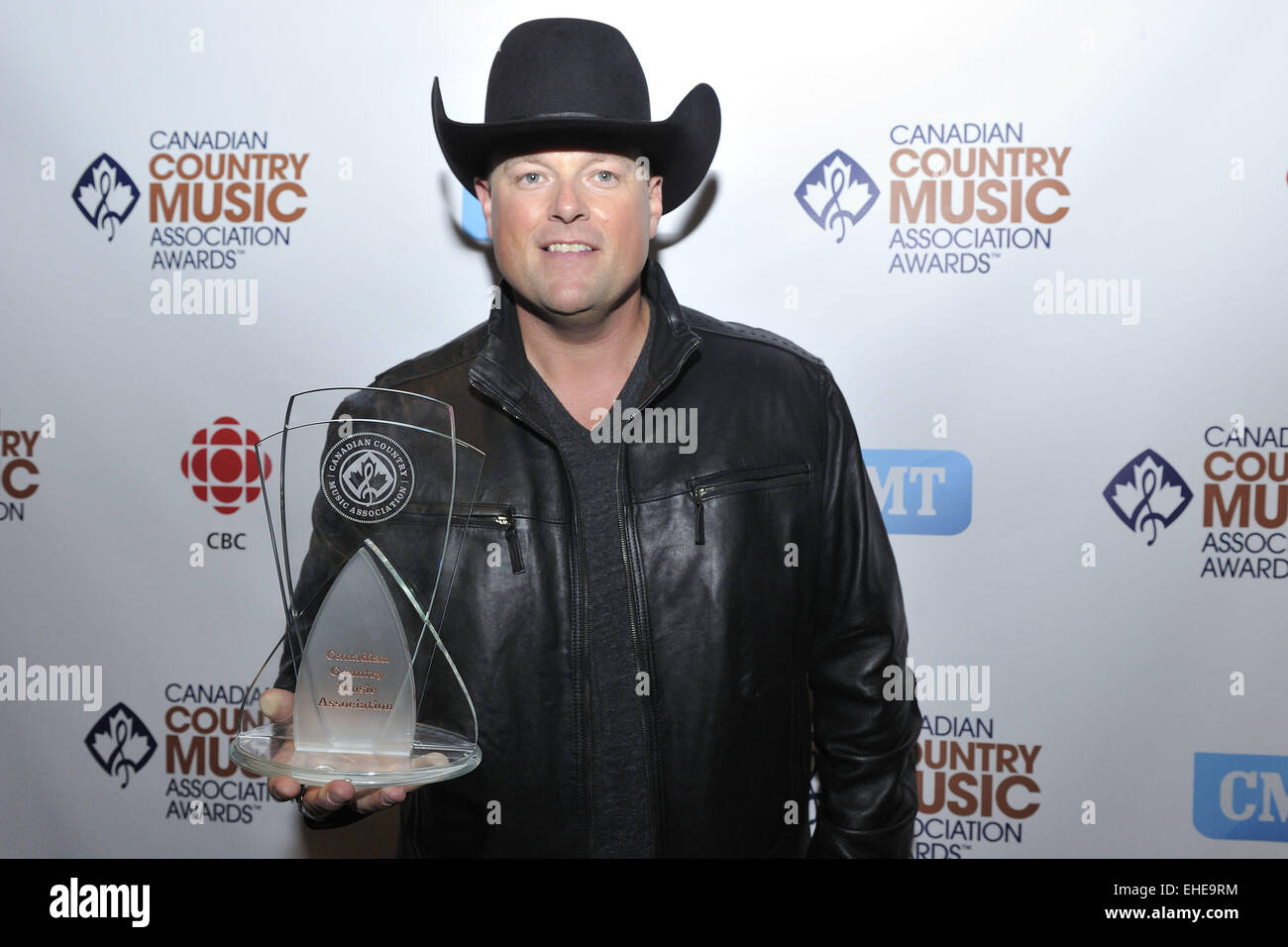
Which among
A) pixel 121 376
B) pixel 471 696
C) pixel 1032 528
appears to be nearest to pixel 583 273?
pixel 471 696

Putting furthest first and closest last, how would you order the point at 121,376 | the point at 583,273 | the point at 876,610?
1. the point at 121,376
2. the point at 876,610
3. the point at 583,273

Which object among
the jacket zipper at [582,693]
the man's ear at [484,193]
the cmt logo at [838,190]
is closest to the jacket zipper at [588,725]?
the jacket zipper at [582,693]

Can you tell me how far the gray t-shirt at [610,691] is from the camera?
1446 millimetres

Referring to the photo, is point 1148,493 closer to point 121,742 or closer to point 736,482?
point 736,482

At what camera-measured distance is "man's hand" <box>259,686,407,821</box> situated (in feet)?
3.80

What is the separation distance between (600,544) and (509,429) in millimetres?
228

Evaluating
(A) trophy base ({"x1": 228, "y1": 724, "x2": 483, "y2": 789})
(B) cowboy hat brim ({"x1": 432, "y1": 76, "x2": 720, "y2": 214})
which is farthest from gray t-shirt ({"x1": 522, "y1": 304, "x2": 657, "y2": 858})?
(B) cowboy hat brim ({"x1": 432, "y1": 76, "x2": 720, "y2": 214})

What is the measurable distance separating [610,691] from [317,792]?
1.45ft

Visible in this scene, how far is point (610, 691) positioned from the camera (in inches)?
57.4

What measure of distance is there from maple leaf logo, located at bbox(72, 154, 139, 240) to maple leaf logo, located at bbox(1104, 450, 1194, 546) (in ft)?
6.70

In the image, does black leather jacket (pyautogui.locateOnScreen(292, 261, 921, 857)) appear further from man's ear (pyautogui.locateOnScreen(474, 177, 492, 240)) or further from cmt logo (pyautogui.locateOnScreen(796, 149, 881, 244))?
cmt logo (pyautogui.locateOnScreen(796, 149, 881, 244))

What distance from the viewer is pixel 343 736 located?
1.26 meters

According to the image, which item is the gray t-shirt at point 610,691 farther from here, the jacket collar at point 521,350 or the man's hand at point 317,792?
the man's hand at point 317,792
